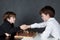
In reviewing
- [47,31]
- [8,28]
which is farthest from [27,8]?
[47,31]

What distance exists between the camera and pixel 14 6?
3326 millimetres

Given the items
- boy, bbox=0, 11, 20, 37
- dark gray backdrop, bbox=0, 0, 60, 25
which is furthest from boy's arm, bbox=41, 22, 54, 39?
dark gray backdrop, bbox=0, 0, 60, 25

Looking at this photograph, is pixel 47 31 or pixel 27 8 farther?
pixel 27 8

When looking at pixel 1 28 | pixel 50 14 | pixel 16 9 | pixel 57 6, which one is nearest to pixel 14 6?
pixel 16 9

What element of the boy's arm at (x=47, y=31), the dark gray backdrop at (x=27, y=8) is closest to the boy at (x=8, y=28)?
the boy's arm at (x=47, y=31)

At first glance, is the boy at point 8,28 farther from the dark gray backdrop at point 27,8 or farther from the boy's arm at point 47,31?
the dark gray backdrop at point 27,8

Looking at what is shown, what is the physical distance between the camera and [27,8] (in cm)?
332

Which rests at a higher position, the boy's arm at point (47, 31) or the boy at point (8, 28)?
the boy at point (8, 28)

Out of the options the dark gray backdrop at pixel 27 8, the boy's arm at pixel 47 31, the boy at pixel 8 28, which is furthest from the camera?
the dark gray backdrop at pixel 27 8

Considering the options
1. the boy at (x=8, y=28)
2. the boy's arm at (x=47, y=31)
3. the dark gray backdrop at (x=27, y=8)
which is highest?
the dark gray backdrop at (x=27, y=8)

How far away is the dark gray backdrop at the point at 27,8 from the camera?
10.8 ft

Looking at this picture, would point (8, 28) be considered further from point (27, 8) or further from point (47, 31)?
point (27, 8)

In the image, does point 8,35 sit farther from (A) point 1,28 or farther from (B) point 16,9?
(B) point 16,9

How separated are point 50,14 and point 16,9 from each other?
4.69 ft
